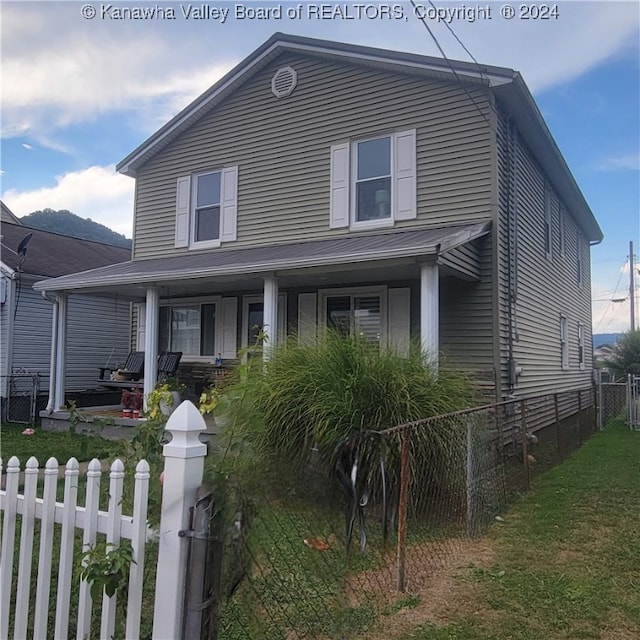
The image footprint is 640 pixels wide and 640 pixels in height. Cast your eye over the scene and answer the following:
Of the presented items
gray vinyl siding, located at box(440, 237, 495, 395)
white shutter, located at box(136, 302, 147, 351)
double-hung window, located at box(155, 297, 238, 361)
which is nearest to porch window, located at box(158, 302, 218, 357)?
double-hung window, located at box(155, 297, 238, 361)

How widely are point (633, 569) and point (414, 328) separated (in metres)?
5.52

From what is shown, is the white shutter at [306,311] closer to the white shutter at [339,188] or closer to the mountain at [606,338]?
the white shutter at [339,188]

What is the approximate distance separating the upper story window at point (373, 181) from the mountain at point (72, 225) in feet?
91.0

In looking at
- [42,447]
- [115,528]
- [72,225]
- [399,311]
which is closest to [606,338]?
[72,225]

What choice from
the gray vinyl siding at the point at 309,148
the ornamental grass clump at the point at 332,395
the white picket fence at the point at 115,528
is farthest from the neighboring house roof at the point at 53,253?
the white picket fence at the point at 115,528

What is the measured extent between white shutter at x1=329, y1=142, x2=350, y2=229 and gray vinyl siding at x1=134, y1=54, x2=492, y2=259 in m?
0.15

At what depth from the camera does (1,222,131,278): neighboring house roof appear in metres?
14.4

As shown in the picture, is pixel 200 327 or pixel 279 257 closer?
pixel 279 257

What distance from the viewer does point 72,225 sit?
37594mm

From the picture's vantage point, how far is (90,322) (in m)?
15.6

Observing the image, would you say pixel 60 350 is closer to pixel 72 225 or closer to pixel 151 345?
pixel 151 345

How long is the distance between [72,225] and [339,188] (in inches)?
1302

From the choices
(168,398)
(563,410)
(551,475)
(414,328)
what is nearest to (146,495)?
(168,398)

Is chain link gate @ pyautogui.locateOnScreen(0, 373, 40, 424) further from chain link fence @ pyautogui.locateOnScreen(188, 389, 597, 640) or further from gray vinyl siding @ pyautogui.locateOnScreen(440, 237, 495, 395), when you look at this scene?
chain link fence @ pyautogui.locateOnScreen(188, 389, 597, 640)
